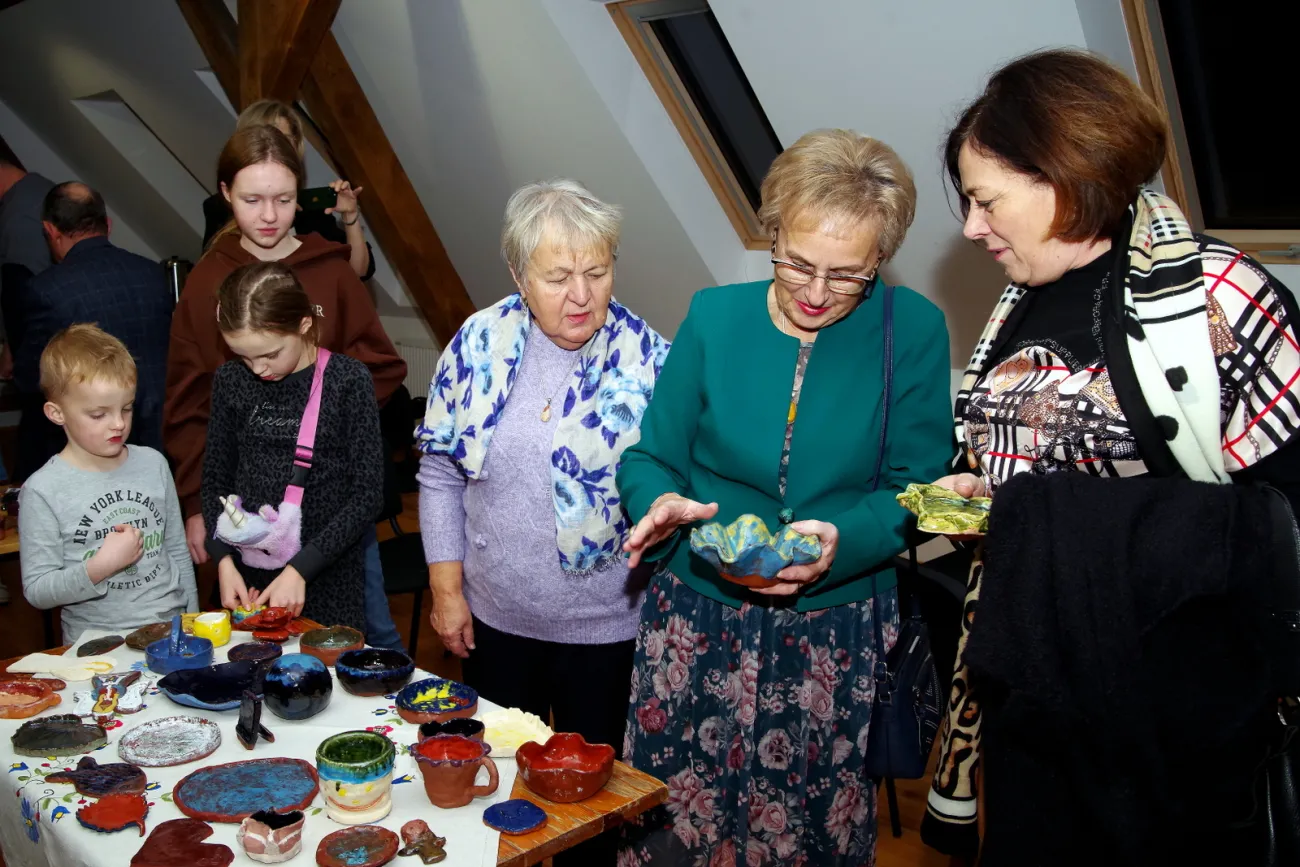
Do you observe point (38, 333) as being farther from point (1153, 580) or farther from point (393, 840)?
point (1153, 580)

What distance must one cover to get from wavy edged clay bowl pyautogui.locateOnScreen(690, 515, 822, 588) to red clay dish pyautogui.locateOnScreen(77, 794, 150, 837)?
0.81 m

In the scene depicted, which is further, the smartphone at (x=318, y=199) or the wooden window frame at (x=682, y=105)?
the wooden window frame at (x=682, y=105)

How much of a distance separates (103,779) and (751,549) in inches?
36.1

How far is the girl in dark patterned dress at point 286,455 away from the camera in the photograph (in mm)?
2277

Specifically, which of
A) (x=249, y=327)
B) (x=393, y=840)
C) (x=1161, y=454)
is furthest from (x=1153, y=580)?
(x=249, y=327)

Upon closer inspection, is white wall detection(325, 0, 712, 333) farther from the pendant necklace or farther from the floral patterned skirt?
the floral patterned skirt

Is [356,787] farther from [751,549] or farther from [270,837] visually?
[751,549]

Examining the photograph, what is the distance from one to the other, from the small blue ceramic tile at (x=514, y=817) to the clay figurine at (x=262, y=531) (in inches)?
40.5

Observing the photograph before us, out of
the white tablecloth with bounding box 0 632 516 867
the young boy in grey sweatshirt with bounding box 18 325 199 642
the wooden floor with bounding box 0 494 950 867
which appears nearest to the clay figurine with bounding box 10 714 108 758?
the white tablecloth with bounding box 0 632 516 867

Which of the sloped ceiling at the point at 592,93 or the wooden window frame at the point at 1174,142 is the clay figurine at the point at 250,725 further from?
the wooden window frame at the point at 1174,142

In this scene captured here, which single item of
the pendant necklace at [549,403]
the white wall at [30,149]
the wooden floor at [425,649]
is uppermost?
the white wall at [30,149]

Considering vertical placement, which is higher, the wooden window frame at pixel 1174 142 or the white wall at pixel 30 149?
the white wall at pixel 30 149

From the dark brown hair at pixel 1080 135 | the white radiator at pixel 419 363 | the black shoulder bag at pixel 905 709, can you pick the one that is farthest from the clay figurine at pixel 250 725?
the white radiator at pixel 419 363

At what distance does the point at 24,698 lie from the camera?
171cm
